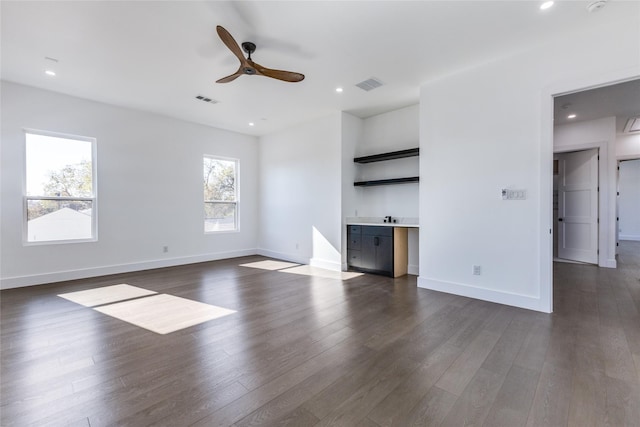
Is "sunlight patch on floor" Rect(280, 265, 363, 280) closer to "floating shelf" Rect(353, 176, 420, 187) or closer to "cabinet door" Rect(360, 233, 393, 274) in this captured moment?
"cabinet door" Rect(360, 233, 393, 274)

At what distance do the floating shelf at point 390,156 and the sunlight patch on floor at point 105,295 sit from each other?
4008mm

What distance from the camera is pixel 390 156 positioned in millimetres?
4703

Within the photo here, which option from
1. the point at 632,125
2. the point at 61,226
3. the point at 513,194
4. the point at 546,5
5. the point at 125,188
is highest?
the point at 546,5

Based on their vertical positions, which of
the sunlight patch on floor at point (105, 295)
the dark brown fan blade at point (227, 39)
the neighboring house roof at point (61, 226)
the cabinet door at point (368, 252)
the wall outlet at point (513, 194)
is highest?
the dark brown fan blade at point (227, 39)

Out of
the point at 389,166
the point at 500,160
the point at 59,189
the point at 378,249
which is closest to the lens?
the point at 500,160

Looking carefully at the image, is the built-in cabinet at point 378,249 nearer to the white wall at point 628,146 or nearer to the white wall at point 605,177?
the white wall at point 605,177

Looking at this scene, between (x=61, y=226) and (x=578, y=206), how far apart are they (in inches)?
379

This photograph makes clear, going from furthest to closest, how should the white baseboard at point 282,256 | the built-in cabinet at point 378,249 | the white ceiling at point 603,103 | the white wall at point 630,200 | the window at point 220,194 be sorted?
the white wall at point 630,200 → the window at point 220,194 → the white baseboard at point 282,256 → the built-in cabinet at point 378,249 → the white ceiling at point 603,103

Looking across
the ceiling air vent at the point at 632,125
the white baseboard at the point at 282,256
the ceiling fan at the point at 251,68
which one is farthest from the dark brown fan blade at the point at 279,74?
the ceiling air vent at the point at 632,125

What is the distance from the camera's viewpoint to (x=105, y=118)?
4.72 meters

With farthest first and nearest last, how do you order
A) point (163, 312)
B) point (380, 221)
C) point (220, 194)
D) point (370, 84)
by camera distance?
point (220, 194) → point (380, 221) → point (370, 84) → point (163, 312)

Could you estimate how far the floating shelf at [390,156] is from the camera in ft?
14.5

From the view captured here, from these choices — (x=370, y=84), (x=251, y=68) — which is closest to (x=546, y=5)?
(x=370, y=84)

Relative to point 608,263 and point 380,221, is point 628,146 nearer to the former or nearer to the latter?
point 608,263
